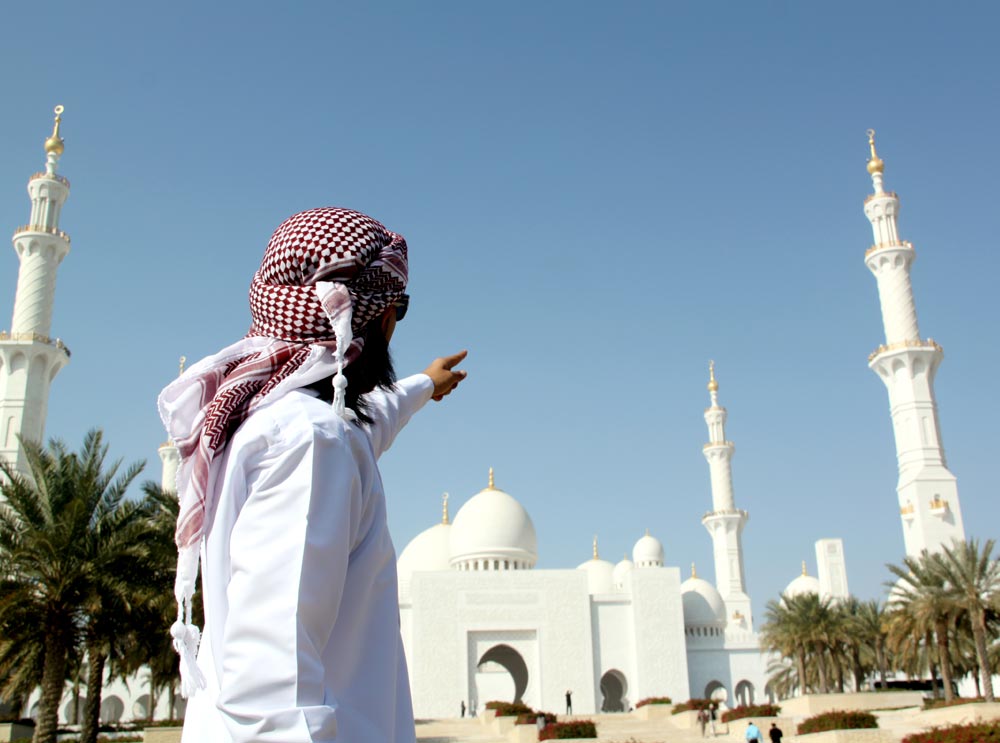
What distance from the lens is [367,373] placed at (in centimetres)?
219

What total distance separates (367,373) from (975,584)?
22.8 m

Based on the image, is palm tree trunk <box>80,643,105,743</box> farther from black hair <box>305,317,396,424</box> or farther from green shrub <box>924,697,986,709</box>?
green shrub <box>924,697,986,709</box>

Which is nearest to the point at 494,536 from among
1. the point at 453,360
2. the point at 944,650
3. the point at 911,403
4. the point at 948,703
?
the point at 911,403

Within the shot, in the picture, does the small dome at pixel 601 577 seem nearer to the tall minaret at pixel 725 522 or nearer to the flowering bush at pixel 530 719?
the tall minaret at pixel 725 522

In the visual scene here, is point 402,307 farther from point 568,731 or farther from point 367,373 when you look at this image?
point 568,731

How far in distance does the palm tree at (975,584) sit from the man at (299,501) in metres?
22.4

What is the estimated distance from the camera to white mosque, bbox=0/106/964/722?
28.7 m

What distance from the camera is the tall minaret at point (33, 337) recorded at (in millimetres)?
27969

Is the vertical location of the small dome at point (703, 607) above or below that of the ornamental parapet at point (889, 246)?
below

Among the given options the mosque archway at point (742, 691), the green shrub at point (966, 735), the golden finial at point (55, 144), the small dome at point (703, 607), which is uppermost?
the golden finial at point (55, 144)

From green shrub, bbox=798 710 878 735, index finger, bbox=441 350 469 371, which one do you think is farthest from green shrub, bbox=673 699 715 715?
index finger, bbox=441 350 469 371

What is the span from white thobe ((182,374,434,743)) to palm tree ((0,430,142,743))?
13.4 m

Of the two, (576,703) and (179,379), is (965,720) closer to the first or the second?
(576,703)

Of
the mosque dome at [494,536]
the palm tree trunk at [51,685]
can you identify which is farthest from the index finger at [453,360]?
the mosque dome at [494,536]
